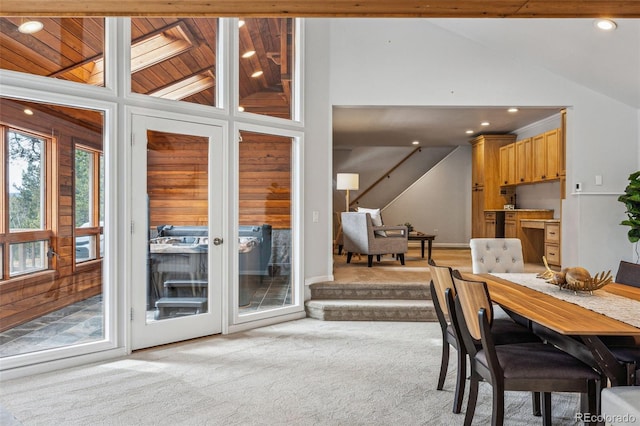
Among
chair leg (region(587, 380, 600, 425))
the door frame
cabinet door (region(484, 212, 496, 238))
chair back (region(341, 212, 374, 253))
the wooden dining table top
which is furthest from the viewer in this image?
cabinet door (region(484, 212, 496, 238))

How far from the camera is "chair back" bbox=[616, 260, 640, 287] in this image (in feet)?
10.7

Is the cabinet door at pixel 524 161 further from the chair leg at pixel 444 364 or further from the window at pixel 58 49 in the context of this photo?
the window at pixel 58 49

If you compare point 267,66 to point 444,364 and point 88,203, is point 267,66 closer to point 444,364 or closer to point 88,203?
point 88,203

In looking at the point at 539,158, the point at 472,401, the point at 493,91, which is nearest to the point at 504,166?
the point at 539,158

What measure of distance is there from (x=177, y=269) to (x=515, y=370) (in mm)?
3197

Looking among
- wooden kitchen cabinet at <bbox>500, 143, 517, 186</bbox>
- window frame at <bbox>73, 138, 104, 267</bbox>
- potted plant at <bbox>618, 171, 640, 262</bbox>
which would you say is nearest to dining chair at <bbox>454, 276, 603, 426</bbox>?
window frame at <bbox>73, 138, 104, 267</bbox>

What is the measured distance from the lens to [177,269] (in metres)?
4.51

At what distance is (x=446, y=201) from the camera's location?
1142 centimetres

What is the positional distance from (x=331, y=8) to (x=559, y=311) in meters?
1.99

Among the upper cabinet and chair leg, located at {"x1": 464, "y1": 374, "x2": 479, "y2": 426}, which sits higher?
the upper cabinet

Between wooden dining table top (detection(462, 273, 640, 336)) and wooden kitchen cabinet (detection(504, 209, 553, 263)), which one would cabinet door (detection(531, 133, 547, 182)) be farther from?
wooden dining table top (detection(462, 273, 640, 336))

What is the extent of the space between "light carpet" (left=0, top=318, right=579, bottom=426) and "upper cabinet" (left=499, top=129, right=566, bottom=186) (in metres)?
4.14

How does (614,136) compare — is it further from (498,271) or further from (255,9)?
(255,9)

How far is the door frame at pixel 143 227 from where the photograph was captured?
411 cm
